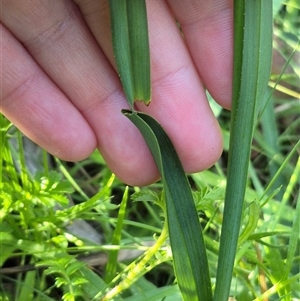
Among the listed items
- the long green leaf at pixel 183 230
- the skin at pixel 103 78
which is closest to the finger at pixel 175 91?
the skin at pixel 103 78

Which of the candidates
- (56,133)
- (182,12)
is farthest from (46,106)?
(182,12)

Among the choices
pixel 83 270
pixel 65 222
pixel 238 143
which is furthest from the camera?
pixel 65 222

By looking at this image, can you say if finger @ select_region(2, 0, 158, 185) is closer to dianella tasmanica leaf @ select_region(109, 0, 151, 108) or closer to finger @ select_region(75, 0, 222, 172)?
finger @ select_region(75, 0, 222, 172)

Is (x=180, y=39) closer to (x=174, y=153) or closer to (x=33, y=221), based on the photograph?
(x=174, y=153)

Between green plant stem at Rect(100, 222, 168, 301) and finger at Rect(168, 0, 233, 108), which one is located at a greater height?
finger at Rect(168, 0, 233, 108)

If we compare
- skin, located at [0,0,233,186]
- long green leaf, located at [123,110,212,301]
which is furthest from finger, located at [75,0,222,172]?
long green leaf, located at [123,110,212,301]

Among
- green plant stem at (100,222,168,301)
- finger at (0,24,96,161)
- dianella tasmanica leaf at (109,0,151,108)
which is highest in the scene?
dianella tasmanica leaf at (109,0,151,108)
